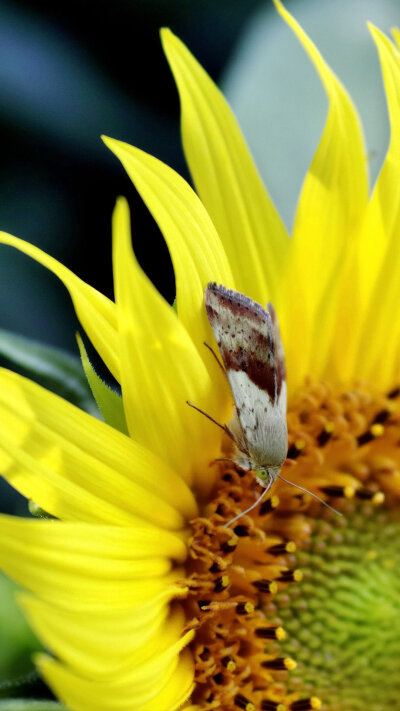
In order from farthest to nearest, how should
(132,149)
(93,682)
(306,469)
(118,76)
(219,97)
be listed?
(118,76)
(306,469)
(219,97)
(132,149)
(93,682)

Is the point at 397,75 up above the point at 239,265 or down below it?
above

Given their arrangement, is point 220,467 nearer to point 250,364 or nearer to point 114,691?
point 250,364

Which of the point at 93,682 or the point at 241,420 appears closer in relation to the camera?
the point at 93,682

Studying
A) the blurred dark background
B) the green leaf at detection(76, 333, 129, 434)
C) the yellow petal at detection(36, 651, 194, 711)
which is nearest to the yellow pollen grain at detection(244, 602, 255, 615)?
the yellow petal at detection(36, 651, 194, 711)

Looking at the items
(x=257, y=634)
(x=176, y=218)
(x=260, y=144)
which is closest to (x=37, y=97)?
(x=260, y=144)

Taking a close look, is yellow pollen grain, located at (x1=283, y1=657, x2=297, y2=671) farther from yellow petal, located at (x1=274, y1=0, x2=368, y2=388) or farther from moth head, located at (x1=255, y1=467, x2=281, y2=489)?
yellow petal, located at (x1=274, y1=0, x2=368, y2=388)

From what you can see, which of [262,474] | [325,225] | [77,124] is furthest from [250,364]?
[77,124]

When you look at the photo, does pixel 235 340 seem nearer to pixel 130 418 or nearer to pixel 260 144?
pixel 130 418
